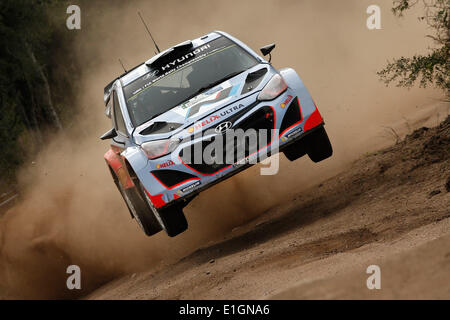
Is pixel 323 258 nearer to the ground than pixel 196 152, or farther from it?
nearer to the ground

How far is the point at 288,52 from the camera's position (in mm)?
19312

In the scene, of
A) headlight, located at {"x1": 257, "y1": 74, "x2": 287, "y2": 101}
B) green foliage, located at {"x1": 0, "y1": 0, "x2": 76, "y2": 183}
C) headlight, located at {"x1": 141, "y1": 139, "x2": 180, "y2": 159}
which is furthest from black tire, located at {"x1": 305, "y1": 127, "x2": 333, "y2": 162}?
green foliage, located at {"x1": 0, "y1": 0, "x2": 76, "y2": 183}

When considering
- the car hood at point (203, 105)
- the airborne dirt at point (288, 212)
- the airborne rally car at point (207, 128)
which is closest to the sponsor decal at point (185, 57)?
the airborne rally car at point (207, 128)

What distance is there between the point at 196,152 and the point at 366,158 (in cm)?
376

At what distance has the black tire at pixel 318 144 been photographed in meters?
8.11

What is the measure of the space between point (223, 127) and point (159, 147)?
736 mm

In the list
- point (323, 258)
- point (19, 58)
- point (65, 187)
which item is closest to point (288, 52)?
point (65, 187)

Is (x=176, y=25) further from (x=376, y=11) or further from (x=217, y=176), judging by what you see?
(x=217, y=176)

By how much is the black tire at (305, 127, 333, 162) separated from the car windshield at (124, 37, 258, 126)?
3.99ft

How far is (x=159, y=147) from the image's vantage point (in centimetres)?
770

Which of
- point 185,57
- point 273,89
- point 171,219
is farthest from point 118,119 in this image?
point 273,89

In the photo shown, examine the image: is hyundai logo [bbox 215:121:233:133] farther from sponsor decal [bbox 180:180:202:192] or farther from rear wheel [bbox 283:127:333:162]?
rear wheel [bbox 283:127:333:162]

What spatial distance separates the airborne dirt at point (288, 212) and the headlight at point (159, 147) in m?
1.35

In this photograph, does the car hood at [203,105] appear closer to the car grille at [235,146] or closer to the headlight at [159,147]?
the headlight at [159,147]
